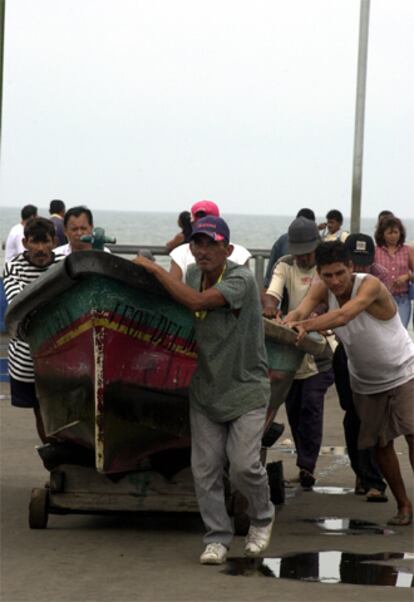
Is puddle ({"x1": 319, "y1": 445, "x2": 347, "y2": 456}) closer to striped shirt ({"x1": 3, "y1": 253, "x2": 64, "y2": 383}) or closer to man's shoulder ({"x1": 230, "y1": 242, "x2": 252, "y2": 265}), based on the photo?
man's shoulder ({"x1": 230, "y1": 242, "x2": 252, "y2": 265})

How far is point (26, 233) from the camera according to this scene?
10586 millimetres

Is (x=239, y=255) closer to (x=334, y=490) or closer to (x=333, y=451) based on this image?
(x=334, y=490)

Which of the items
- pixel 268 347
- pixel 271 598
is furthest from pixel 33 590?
pixel 268 347

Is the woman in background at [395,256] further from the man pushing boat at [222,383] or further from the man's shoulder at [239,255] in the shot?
the man pushing boat at [222,383]

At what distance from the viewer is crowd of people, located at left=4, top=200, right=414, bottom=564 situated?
8.71 meters

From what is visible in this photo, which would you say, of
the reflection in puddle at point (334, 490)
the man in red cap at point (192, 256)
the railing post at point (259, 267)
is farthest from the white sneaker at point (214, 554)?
the railing post at point (259, 267)

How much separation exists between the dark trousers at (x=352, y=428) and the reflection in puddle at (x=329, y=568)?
2.01 metres

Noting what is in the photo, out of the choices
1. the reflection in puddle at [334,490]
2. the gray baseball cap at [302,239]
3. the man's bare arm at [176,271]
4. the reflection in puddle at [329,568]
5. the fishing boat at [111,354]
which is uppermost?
the gray baseball cap at [302,239]

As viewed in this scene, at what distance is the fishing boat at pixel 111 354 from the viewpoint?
29.6 ft

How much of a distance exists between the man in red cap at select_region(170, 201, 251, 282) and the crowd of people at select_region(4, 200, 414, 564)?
0.01 metres

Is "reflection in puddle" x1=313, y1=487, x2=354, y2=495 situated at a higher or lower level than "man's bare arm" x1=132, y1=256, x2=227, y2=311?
lower

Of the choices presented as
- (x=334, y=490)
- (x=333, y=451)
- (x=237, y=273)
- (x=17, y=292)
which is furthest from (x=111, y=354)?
(x=333, y=451)

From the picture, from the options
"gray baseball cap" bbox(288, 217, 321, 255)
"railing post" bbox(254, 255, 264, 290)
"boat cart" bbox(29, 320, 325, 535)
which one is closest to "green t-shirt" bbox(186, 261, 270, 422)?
"boat cart" bbox(29, 320, 325, 535)

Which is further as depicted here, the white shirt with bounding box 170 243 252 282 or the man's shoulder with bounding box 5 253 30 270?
the man's shoulder with bounding box 5 253 30 270
